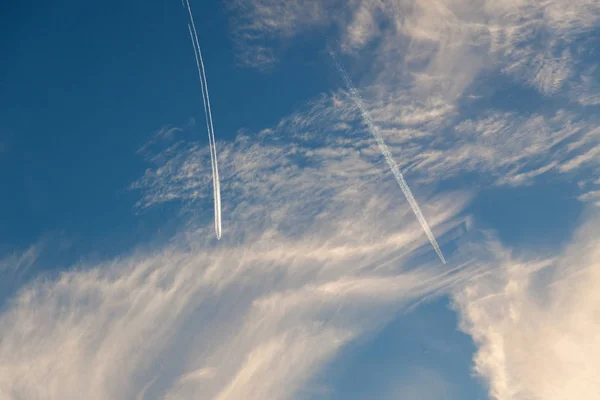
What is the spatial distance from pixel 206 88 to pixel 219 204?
18443 millimetres

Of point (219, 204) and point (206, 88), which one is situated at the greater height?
point (206, 88)

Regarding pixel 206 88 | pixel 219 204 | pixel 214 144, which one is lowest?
pixel 219 204

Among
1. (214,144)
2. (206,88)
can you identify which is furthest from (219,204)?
(206,88)

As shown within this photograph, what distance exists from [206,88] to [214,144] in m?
8.68

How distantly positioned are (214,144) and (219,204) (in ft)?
32.3

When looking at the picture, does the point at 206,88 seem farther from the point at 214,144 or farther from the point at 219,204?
the point at 219,204

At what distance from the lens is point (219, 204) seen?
59812mm

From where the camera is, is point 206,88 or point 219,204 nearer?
point 206,88

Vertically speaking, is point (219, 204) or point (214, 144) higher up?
point (214, 144)

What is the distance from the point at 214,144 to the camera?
58.3 m

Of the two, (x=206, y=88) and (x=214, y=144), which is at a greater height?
(x=206, y=88)
